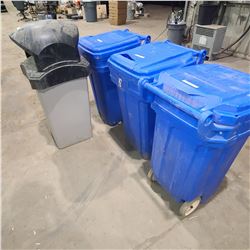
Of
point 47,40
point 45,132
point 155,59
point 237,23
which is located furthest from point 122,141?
point 237,23

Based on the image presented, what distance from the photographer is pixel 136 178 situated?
1.55 metres

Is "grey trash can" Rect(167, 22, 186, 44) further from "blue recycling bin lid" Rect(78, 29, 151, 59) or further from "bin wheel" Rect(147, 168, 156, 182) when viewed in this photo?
"bin wheel" Rect(147, 168, 156, 182)

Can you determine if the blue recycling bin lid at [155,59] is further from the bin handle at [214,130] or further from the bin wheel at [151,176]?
the bin wheel at [151,176]

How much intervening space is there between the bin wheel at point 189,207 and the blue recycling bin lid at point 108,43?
1.17 meters

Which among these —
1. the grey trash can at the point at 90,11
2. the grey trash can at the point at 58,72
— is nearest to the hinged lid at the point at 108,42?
the grey trash can at the point at 58,72

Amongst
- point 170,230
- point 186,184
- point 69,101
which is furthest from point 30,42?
point 170,230

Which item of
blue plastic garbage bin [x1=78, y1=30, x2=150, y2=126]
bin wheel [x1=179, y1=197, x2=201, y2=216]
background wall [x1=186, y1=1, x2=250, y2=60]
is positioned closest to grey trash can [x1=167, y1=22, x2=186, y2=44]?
background wall [x1=186, y1=1, x2=250, y2=60]

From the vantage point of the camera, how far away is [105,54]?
1.52 m

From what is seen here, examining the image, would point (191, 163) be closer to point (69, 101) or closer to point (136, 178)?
point (136, 178)

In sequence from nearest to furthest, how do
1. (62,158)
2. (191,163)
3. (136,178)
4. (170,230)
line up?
1. (191,163)
2. (170,230)
3. (136,178)
4. (62,158)

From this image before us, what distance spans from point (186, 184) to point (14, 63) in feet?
11.9

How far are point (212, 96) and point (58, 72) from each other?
3.43 ft

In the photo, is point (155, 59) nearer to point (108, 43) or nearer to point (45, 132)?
point (108, 43)

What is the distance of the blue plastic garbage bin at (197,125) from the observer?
77 centimetres
